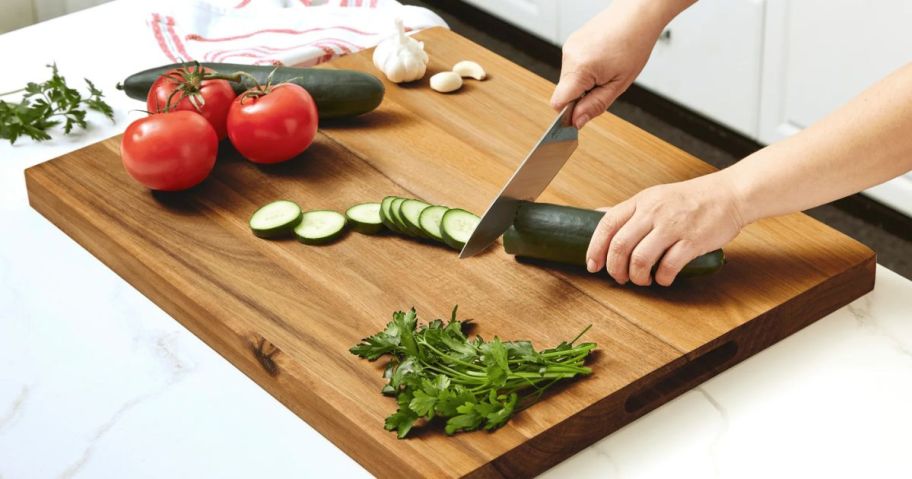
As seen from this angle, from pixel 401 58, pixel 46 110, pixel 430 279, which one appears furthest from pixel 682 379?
pixel 46 110

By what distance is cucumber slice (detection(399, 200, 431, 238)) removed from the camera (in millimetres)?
1659

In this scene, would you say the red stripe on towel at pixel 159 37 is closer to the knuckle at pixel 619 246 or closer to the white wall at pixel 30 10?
the white wall at pixel 30 10

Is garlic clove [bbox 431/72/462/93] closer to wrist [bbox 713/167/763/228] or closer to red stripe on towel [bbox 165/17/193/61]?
red stripe on towel [bbox 165/17/193/61]

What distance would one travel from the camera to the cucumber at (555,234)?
1563 mm

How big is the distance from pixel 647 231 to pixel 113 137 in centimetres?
90

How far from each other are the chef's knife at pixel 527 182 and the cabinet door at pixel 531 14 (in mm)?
2450

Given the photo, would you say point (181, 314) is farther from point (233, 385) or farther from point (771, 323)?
point (771, 323)

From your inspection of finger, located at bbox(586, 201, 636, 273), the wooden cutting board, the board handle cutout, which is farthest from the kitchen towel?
the board handle cutout

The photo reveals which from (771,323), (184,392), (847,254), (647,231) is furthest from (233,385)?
(847,254)

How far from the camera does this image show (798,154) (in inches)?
56.8

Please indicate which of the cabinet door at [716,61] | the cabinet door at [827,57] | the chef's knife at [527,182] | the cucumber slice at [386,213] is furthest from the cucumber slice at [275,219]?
the cabinet door at [716,61]

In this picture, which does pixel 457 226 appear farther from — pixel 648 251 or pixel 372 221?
pixel 648 251

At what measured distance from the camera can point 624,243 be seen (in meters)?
1.51

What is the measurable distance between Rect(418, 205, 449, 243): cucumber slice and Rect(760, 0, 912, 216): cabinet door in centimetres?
177
